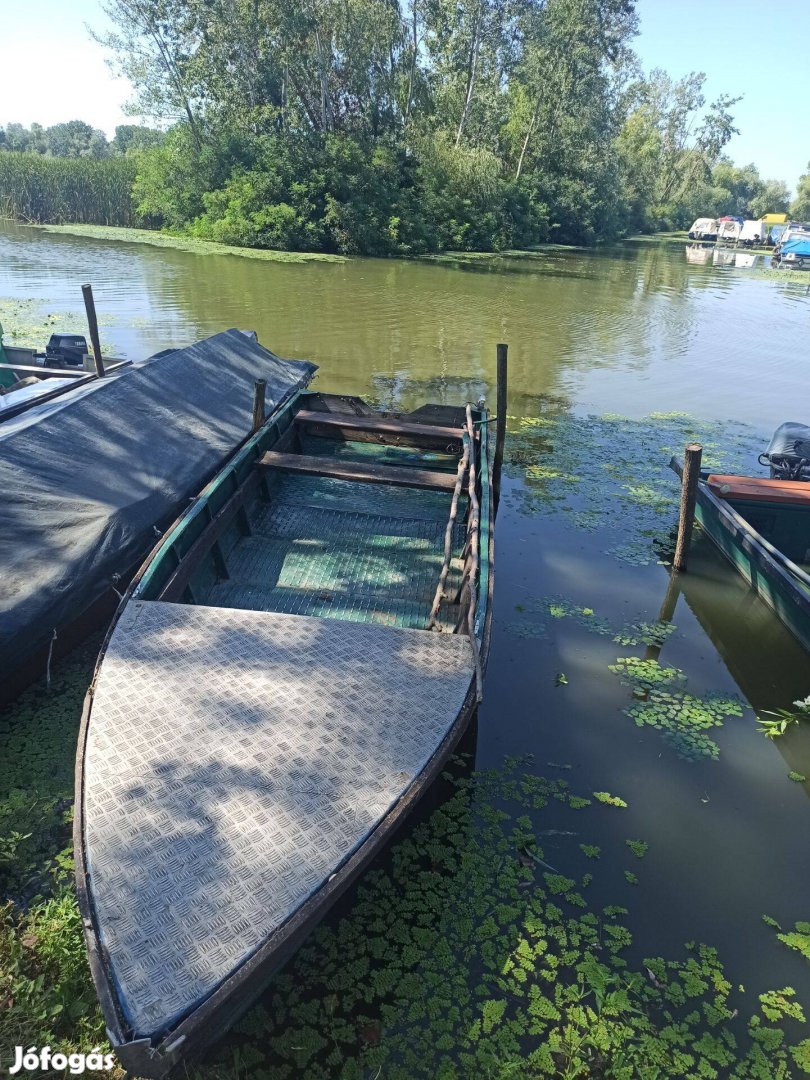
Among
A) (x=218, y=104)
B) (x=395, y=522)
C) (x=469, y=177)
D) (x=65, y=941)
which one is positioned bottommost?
(x=65, y=941)

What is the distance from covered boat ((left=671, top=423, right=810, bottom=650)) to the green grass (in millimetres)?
28827

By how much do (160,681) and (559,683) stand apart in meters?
3.93

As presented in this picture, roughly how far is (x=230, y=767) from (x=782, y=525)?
7.95 meters

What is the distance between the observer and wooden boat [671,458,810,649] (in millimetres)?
7980

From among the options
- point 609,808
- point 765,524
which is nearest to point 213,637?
point 609,808

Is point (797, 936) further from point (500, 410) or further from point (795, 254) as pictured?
point (795, 254)

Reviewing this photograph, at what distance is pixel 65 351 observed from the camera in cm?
1328

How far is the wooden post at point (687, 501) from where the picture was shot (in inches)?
330

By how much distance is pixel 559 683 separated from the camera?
22.2 ft

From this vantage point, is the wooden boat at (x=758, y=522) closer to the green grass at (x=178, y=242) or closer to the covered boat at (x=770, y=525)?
the covered boat at (x=770, y=525)

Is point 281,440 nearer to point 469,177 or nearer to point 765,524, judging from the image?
point 765,524

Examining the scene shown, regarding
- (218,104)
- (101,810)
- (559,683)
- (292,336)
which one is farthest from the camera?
(218,104)

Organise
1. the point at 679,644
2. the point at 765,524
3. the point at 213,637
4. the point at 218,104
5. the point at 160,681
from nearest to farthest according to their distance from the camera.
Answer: the point at 160,681 < the point at 213,637 < the point at 679,644 < the point at 765,524 < the point at 218,104

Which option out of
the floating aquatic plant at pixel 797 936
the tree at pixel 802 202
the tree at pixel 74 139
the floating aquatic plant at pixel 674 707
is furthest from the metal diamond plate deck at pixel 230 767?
the tree at pixel 74 139
